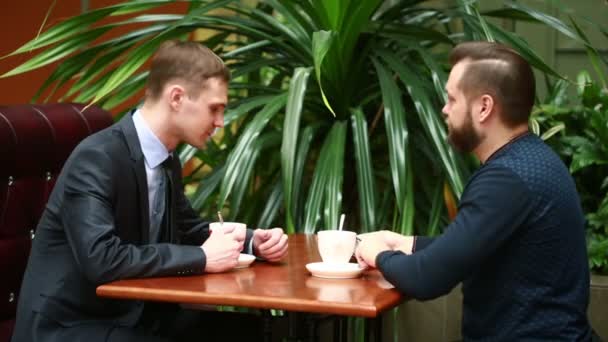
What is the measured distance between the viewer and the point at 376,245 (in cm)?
214

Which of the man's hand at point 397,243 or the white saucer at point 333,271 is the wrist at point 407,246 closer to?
the man's hand at point 397,243

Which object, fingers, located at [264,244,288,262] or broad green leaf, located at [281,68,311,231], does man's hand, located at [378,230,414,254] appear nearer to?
fingers, located at [264,244,288,262]

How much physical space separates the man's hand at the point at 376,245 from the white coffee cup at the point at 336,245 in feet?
0.09

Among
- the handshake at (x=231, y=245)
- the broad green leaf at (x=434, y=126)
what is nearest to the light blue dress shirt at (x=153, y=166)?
the handshake at (x=231, y=245)

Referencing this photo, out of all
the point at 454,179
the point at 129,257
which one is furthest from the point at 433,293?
the point at 454,179

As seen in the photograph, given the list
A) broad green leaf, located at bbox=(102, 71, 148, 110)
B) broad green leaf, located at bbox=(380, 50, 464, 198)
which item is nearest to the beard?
broad green leaf, located at bbox=(380, 50, 464, 198)

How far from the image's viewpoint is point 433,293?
1964 millimetres

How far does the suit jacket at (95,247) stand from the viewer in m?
2.04

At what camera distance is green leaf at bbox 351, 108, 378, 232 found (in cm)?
296

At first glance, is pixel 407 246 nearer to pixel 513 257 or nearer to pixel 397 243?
pixel 397 243

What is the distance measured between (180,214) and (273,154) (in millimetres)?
973

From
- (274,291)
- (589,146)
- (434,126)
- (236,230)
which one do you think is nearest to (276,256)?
(236,230)

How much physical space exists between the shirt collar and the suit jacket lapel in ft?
0.07

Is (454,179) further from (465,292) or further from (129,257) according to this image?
(129,257)
